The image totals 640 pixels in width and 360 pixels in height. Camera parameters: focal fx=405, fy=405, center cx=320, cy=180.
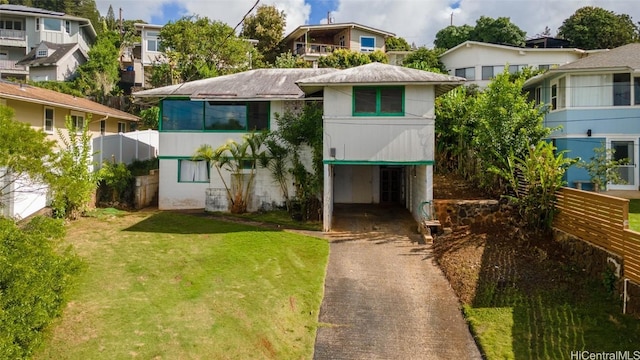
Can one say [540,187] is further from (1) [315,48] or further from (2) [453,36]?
(2) [453,36]

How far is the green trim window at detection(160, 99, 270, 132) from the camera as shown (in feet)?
55.7

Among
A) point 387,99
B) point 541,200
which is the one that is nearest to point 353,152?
point 387,99

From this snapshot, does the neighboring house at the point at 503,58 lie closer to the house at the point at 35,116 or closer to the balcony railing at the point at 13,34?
the house at the point at 35,116

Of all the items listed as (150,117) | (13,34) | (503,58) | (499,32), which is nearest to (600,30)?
(499,32)

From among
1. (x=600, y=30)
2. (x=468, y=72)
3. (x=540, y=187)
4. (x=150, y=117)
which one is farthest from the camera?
(x=600, y=30)

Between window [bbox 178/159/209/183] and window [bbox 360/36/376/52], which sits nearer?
window [bbox 178/159/209/183]

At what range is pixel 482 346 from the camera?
7.45 m

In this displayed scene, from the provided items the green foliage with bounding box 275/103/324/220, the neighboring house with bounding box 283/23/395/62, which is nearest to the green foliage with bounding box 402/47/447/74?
the neighboring house with bounding box 283/23/395/62

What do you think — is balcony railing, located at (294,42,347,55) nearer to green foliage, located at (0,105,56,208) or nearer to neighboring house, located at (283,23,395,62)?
neighboring house, located at (283,23,395,62)

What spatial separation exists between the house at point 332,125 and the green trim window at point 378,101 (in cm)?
3

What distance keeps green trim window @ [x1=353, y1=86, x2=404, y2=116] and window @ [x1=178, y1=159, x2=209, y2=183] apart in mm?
7279

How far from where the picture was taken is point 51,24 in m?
41.3

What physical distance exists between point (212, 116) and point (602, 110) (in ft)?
55.5

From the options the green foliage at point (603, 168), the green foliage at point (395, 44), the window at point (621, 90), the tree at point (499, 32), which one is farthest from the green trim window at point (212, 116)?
the tree at point (499, 32)
